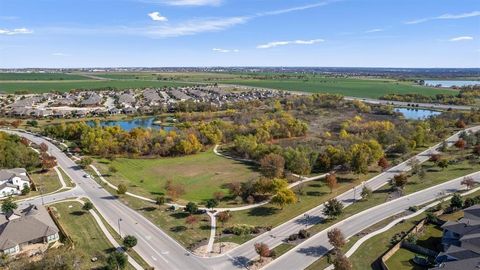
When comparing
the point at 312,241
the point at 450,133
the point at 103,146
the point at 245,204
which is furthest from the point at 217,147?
the point at 450,133

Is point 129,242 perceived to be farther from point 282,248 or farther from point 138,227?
point 282,248

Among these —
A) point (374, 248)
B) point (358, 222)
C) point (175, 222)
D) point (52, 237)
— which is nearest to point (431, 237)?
point (374, 248)

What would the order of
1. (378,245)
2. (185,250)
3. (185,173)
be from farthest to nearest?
1. (185,173)
2. (378,245)
3. (185,250)

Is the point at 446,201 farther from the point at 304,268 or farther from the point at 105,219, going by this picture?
the point at 105,219

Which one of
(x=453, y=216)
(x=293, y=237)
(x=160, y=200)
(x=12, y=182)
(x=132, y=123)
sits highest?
(x=132, y=123)

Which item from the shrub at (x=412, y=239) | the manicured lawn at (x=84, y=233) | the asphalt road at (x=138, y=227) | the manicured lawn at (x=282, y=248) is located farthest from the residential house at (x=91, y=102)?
the shrub at (x=412, y=239)

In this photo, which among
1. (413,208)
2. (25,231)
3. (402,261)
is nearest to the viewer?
(402,261)
